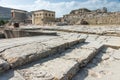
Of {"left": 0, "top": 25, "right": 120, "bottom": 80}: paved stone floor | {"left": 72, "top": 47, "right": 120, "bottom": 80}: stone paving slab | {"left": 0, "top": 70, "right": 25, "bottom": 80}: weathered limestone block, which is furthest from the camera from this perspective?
{"left": 72, "top": 47, "right": 120, "bottom": 80}: stone paving slab

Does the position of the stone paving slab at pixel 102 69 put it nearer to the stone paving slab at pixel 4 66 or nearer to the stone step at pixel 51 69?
the stone step at pixel 51 69

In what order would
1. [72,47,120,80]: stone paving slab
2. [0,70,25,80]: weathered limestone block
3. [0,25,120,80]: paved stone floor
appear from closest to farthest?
[0,70,25,80]: weathered limestone block, [0,25,120,80]: paved stone floor, [72,47,120,80]: stone paving slab

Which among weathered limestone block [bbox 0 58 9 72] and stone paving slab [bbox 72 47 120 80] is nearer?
weathered limestone block [bbox 0 58 9 72]

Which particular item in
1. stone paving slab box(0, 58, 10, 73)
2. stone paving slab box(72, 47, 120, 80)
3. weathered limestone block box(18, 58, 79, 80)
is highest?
stone paving slab box(0, 58, 10, 73)

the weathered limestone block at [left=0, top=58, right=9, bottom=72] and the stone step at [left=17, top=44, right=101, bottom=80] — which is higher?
the weathered limestone block at [left=0, top=58, right=9, bottom=72]

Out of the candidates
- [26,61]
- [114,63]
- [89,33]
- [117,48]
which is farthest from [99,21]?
[26,61]

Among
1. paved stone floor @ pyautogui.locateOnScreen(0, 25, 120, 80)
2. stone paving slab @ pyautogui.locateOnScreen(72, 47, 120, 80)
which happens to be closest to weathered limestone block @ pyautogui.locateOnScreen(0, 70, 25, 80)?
paved stone floor @ pyautogui.locateOnScreen(0, 25, 120, 80)

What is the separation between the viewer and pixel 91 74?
1938mm

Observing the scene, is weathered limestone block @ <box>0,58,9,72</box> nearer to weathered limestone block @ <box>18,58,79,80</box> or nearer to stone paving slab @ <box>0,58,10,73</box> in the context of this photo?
stone paving slab @ <box>0,58,10,73</box>

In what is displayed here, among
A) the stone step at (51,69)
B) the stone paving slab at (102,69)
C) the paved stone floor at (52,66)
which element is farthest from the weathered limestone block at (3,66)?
the stone paving slab at (102,69)

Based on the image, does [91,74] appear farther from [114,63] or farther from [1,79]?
[1,79]

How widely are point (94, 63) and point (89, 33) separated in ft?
8.32

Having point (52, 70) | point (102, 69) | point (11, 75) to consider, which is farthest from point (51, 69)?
point (102, 69)

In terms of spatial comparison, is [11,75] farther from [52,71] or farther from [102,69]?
[102,69]
